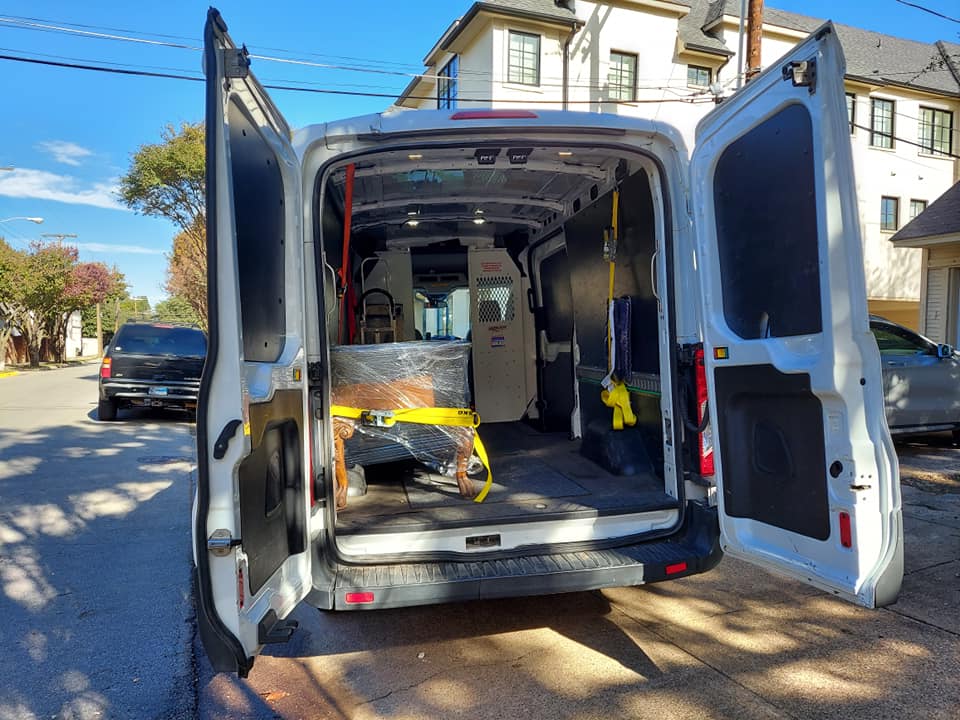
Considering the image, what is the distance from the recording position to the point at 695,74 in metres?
20.9

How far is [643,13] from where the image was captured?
1952 centimetres

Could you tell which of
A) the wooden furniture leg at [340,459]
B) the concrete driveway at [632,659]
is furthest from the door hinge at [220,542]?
the wooden furniture leg at [340,459]

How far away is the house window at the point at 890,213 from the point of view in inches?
882

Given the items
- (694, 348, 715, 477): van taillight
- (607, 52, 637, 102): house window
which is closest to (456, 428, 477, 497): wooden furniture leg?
(694, 348, 715, 477): van taillight

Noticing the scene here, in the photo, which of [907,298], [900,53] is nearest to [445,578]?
[907,298]

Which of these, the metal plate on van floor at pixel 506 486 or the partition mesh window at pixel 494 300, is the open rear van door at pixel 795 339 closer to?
the metal plate on van floor at pixel 506 486

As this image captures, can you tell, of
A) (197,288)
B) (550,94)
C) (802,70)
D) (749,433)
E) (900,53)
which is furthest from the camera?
(197,288)

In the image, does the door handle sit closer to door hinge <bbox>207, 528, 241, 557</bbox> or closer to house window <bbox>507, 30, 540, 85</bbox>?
door hinge <bbox>207, 528, 241, 557</bbox>

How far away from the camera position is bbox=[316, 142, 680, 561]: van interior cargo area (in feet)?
11.8

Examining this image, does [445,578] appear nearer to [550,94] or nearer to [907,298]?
[550,94]

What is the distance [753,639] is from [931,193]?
2511 centimetres

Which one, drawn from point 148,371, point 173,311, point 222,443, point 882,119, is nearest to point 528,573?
point 222,443

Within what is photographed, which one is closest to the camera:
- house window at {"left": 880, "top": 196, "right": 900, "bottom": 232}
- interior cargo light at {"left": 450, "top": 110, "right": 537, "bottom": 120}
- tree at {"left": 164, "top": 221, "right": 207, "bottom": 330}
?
interior cargo light at {"left": 450, "top": 110, "right": 537, "bottom": 120}

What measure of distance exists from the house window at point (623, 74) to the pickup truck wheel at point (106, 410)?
1545cm
